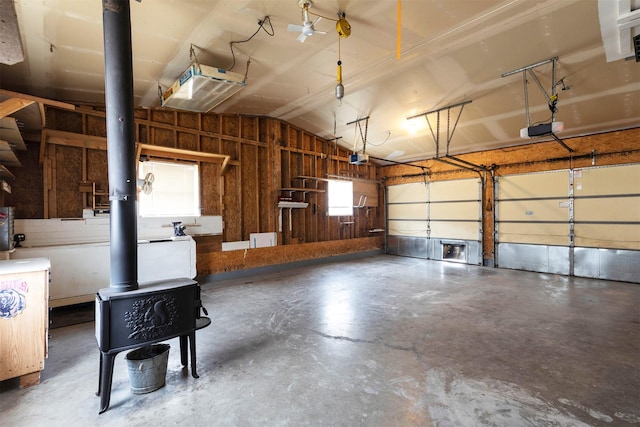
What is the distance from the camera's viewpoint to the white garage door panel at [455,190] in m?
7.97

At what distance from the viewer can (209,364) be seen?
9.19 feet

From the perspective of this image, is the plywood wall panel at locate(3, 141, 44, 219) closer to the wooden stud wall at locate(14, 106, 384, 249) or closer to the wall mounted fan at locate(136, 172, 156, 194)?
the wooden stud wall at locate(14, 106, 384, 249)

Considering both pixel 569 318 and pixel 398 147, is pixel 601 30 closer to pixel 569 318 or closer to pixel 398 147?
pixel 569 318

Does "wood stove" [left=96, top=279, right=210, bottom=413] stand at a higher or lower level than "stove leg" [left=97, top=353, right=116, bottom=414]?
higher

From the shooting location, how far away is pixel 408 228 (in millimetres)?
9453

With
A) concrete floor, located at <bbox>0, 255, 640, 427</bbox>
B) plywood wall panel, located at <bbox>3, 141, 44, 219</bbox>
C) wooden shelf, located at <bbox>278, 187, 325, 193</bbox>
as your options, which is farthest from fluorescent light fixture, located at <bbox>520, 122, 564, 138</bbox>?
plywood wall panel, located at <bbox>3, 141, 44, 219</bbox>

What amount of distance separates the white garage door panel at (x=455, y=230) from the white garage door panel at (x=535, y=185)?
1.06 metres

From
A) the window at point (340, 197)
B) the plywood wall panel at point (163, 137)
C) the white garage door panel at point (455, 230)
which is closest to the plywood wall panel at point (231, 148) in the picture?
the plywood wall panel at point (163, 137)

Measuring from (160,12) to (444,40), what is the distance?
3.35 meters

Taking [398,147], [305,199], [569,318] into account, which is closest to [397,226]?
[398,147]

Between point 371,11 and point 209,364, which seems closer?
point 209,364

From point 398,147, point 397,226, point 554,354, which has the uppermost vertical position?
point 398,147

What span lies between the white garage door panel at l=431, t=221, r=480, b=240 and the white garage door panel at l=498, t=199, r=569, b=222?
2.27 feet

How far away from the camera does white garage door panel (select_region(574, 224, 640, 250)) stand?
5.77 m
